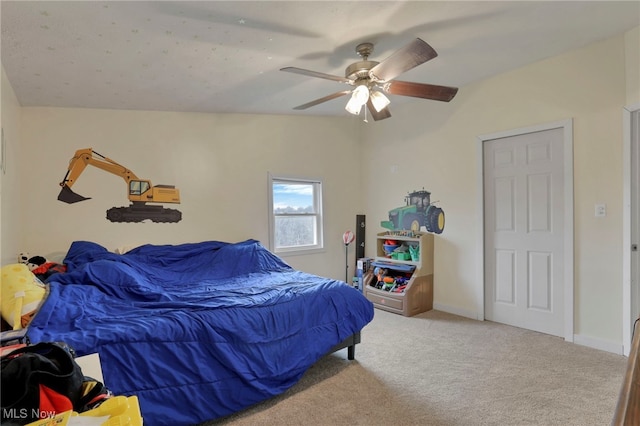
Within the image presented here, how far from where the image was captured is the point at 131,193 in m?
3.55

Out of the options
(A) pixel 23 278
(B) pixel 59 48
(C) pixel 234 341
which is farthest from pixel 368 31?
(A) pixel 23 278

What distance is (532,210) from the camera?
3307mm

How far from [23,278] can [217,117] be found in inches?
101

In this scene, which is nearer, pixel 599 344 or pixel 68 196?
pixel 599 344

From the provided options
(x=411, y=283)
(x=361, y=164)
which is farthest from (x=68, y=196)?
(x=411, y=283)

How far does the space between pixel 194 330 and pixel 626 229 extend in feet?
10.8

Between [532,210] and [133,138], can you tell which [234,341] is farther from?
[532,210]

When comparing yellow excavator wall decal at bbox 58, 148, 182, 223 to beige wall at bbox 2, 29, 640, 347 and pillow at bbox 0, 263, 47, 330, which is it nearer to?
beige wall at bbox 2, 29, 640, 347

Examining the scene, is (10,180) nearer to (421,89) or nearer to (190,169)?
(190,169)

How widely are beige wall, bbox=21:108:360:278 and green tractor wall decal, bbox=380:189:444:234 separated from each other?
66cm

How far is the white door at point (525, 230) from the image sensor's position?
10.3 feet

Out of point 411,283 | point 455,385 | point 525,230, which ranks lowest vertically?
point 455,385

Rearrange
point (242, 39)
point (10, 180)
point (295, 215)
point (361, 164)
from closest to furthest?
point (242, 39) → point (10, 180) → point (295, 215) → point (361, 164)

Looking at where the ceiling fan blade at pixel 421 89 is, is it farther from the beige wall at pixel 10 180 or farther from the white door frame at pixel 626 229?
the beige wall at pixel 10 180
